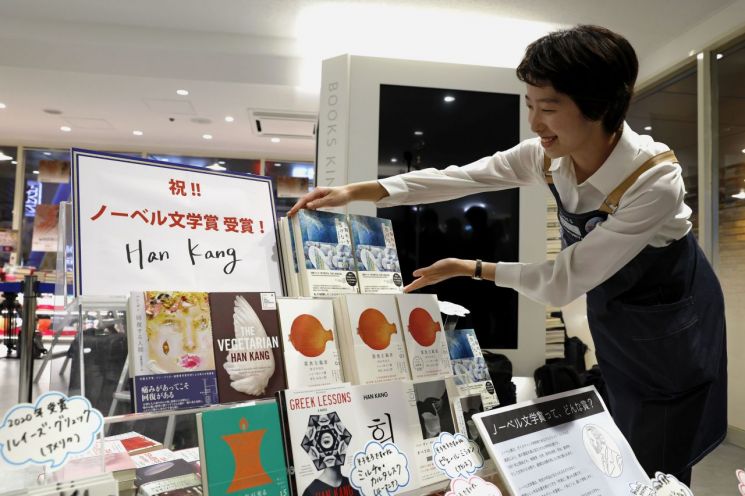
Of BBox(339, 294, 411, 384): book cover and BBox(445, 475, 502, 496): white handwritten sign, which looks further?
BBox(339, 294, 411, 384): book cover

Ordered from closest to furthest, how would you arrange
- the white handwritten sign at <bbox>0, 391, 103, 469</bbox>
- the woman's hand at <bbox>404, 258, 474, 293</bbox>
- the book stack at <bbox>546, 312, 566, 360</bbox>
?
the white handwritten sign at <bbox>0, 391, 103, 469</bbox>, the woman's hand at <bbox>404, 258, 474, 293</bbox>, the book stack at <bbox>546, 312, 566, 360</bbox>

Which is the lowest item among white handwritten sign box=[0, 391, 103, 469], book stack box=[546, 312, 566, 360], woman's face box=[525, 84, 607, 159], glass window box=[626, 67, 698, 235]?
book stack box=[546, 312, 566, 360]

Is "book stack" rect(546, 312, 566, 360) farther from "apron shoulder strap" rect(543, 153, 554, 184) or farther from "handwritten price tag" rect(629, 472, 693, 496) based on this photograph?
"handwritten price tag" rect(629, 472, 693, 496)

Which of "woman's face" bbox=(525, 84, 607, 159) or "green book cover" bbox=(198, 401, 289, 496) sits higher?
"woman's face" bbox=(525, 84, 607, 159)

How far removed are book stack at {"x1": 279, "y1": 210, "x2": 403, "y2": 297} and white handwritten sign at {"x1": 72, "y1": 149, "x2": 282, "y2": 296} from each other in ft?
0.25

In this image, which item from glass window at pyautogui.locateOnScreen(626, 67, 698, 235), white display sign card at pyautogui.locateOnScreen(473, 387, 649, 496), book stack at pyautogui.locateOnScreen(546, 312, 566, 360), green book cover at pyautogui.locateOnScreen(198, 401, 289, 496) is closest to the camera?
green book cover at pyautogui.locateOnScreen(198, 401, 289, 496)

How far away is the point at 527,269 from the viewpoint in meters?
1.15

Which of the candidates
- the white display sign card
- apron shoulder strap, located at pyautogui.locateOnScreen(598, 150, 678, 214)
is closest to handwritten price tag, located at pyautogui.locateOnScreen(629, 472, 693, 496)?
the white display sign card

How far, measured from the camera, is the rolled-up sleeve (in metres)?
1.33

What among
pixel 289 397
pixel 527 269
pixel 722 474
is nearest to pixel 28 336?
pixel 289 397

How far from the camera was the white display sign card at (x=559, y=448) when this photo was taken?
0.89 m

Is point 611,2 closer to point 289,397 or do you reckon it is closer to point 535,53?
point 535,53

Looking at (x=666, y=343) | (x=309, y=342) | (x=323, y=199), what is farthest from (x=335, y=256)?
(x=666, y=343)

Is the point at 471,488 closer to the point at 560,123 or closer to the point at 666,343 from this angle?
the point at 666,343
